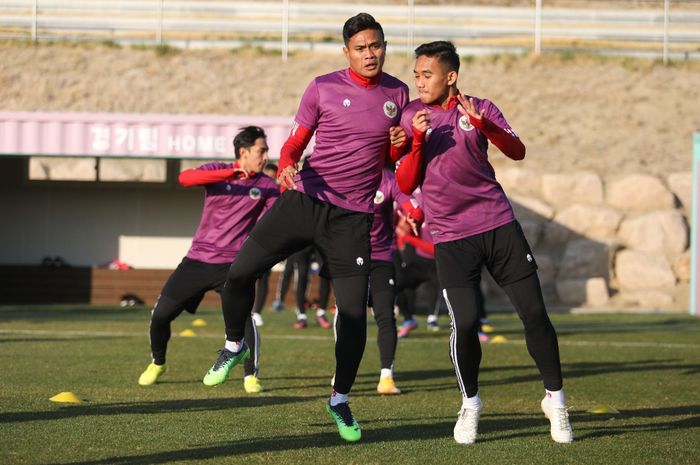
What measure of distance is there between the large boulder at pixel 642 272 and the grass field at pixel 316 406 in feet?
33.4

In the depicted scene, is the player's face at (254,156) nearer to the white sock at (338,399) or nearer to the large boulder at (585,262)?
the white sock at (338,399)

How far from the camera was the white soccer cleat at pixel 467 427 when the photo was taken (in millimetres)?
6637

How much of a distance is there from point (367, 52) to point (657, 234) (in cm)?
2017

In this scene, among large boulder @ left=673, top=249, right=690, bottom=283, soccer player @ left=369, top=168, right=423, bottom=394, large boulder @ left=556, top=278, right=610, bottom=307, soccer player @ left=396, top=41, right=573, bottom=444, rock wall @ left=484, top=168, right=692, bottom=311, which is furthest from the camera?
large boulder @ left=673, top=249, right=690, bottom=283

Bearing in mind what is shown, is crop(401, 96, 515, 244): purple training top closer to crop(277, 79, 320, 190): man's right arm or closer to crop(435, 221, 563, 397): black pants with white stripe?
crop(435, 221, 563, 397): black pants with white stripe

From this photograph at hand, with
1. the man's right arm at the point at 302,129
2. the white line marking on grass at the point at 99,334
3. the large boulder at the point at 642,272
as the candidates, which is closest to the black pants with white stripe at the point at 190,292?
the man's right arm at the point at 302,129

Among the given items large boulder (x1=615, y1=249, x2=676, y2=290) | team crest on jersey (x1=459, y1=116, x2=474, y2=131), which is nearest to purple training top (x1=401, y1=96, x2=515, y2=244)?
team crest on jersey (x1=459, y1=116, x2=474, y2=131)

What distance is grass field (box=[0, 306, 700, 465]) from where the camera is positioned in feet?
20.3

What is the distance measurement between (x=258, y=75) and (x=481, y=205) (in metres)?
26.3

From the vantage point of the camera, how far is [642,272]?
82.7 ft

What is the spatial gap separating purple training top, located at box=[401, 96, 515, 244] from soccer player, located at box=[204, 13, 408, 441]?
256 millimetres

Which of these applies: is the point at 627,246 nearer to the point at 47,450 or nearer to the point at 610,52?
the point at 610,52

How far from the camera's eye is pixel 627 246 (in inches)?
1022

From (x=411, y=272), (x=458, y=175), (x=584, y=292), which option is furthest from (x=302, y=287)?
(x=458, y=175)
